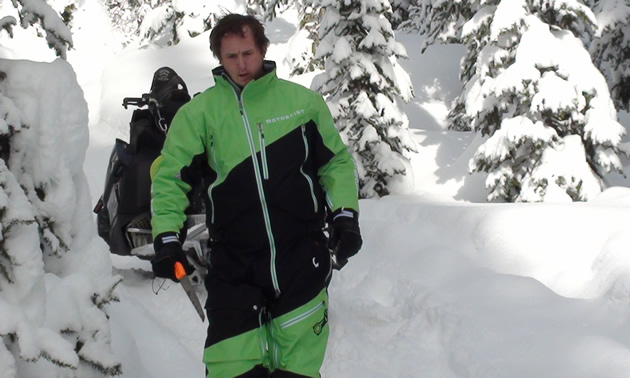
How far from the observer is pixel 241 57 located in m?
3.45

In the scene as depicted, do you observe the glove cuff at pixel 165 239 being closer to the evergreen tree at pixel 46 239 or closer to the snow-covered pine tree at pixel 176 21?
the evergreen tree at pixel 46 239

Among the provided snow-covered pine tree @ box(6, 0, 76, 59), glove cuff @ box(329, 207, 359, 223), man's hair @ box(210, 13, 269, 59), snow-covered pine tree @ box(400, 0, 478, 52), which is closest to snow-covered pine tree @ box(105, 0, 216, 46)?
snow-covered pine tree @ box(400, 0, 478, 52)

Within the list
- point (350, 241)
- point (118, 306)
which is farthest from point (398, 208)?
point (350, 241)

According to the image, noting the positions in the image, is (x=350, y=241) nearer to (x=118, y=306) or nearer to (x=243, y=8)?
(x=118, y=306)

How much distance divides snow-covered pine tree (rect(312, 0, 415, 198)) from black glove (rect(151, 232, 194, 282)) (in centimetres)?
844

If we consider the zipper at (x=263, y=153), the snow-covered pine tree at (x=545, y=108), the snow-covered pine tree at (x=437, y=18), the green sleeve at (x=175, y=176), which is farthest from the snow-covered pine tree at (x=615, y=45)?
the green sleeve at (x=175, y=176)

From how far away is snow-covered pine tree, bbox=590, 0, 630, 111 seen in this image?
40.7 feet

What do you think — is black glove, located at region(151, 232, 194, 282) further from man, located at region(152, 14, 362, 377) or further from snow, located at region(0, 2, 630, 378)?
snow, located at region(0, 2, 630, 378)

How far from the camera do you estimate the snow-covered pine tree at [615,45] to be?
40.7ft

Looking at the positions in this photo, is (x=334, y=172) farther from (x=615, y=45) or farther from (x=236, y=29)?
(x=615, y=45)

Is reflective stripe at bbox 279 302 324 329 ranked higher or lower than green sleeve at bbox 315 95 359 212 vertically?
lower

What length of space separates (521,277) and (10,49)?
2420cm

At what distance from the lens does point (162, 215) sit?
335 cm

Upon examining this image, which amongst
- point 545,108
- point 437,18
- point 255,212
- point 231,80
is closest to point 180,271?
point 255,212
